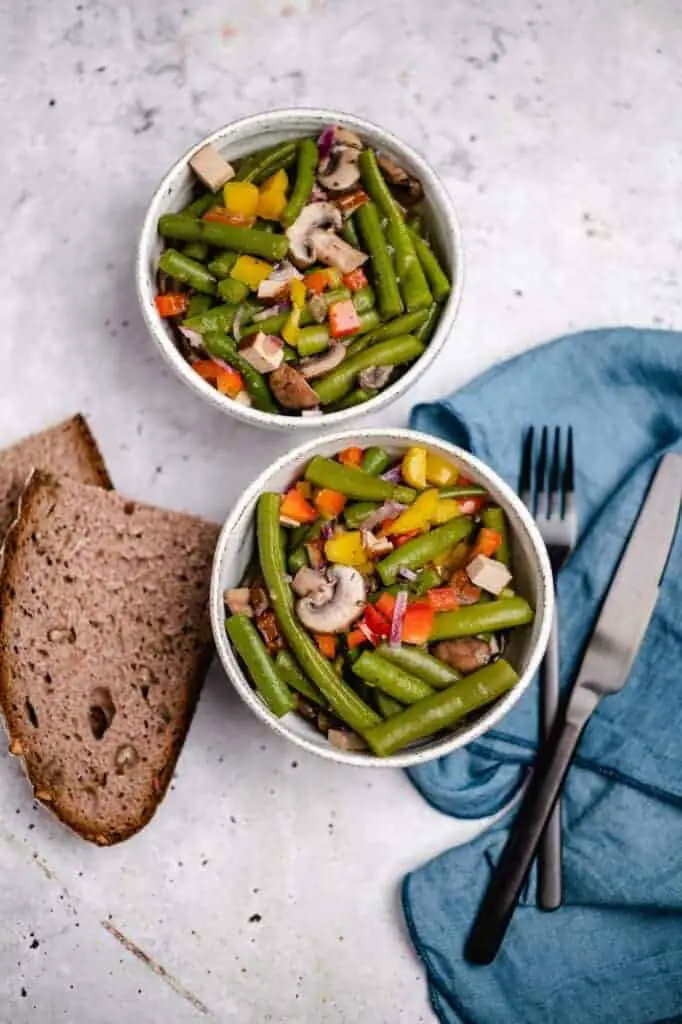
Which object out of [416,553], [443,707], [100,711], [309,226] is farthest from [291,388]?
[100,711]

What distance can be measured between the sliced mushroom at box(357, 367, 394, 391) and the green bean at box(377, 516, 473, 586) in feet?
1.39

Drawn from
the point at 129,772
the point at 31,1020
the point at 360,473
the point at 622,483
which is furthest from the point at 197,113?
the point at 31,1020

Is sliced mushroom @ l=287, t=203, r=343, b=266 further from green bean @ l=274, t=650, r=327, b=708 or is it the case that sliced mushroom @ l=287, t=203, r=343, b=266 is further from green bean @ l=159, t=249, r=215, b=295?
green bean @ l=274, t=650, r=327, b=708

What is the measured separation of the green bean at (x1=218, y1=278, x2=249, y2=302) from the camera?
3113 mm

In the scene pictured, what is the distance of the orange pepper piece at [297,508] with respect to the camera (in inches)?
120

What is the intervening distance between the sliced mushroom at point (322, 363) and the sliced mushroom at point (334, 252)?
0.21 m

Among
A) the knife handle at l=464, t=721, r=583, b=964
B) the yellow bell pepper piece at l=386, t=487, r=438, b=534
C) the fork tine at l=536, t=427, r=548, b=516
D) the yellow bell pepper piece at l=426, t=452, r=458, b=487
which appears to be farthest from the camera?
the fork tine at l=536, t=427, r=548, b=516

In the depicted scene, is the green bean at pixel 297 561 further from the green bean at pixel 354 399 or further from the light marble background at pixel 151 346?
the light marble background at pixel 151 346

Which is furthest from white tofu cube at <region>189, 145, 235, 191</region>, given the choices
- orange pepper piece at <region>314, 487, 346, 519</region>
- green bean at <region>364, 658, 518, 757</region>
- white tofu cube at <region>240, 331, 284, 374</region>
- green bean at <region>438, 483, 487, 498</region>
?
green bean at <region>364, 658, 518, 757</region>

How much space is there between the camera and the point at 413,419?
11.5 feet

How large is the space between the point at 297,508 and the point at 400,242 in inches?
28.9

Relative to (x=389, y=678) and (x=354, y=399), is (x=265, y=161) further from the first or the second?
(x=389, y=678)

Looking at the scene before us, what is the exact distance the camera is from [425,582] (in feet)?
9.72

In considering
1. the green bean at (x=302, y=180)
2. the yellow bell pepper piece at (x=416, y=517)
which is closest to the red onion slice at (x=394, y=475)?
the yellow bell pepper piece at (x=416, y=517)
